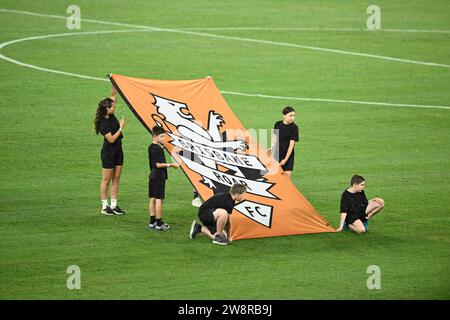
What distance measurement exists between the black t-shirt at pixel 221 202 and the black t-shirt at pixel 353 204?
7.40 ft

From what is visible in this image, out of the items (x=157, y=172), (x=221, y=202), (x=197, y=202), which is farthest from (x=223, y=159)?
(x=197, y=202)

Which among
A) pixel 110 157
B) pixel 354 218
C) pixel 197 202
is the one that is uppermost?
pixel 110 157

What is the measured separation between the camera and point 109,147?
65.4 ft

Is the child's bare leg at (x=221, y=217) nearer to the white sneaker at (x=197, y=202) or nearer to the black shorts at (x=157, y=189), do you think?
the black shorts at (x=157, y=189)

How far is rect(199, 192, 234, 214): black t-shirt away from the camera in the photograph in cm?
1811

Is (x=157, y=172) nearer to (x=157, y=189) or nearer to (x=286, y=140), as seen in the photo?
(x=157, y=189)

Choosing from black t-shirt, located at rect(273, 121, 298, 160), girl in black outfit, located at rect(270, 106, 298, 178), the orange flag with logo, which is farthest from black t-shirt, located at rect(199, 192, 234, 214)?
black t-shirt, located at rect(273, 121, 298, 160)

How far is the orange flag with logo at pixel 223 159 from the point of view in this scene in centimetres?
1892

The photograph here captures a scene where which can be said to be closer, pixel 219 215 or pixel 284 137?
pixel 219 215

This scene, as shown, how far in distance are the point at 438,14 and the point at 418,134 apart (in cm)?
1873

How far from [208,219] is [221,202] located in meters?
0.37

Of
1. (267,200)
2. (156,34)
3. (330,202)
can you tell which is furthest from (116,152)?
(156,34)

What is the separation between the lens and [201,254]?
17.7 metres
